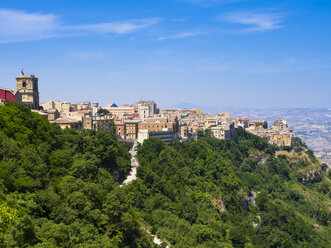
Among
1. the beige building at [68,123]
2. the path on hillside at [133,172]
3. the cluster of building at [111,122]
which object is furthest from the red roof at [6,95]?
the path on hillside at [133,172]

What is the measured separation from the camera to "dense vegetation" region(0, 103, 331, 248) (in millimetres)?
23031

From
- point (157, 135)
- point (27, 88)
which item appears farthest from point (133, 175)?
point (27, 88)

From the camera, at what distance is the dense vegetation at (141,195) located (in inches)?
907

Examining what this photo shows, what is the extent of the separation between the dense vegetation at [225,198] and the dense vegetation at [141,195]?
13 cm

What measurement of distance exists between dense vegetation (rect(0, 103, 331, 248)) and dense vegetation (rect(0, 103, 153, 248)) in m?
0.07

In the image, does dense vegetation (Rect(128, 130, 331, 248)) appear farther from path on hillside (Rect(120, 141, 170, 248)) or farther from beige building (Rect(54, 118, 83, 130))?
beige building (Rect(54, 118, 83, 130))

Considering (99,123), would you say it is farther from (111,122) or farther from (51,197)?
(51,197)

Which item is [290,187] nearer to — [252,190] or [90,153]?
[252,190]

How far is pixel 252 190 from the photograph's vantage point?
67.5 m

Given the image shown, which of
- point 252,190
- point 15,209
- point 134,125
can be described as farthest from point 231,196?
point 15,209

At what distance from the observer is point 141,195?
39.7 m

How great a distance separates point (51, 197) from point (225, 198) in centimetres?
3229

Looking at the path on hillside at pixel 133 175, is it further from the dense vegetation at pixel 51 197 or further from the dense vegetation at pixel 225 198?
the dense vegetation at pixel 51 197

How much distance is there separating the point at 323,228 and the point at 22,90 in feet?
156
